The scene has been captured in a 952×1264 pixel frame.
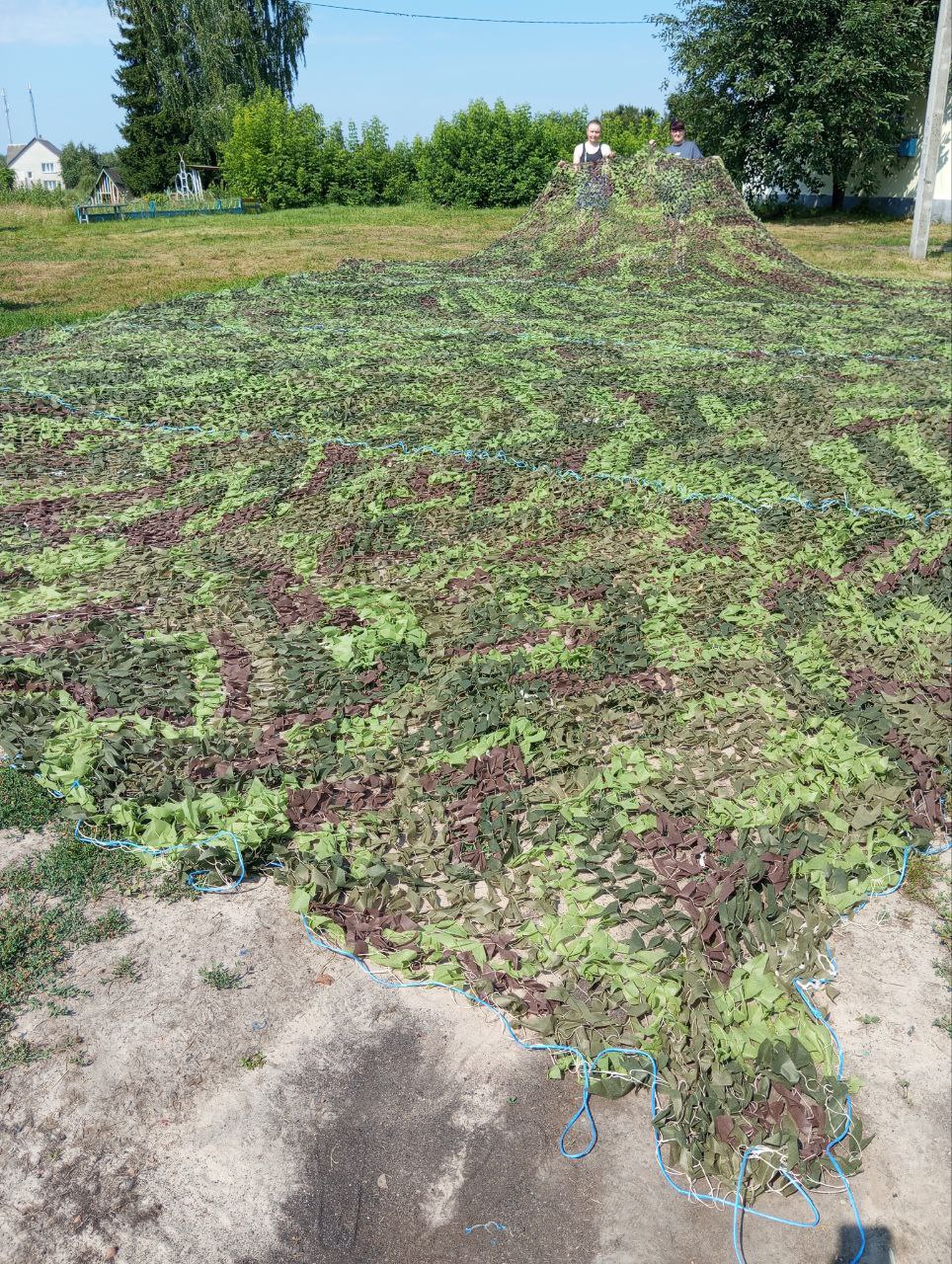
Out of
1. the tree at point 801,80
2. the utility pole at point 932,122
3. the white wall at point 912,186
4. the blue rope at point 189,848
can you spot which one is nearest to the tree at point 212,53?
the tree at point 801,80

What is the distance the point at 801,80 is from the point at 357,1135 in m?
24.2

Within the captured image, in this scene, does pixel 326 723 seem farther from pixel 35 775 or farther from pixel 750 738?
pixel 750 738

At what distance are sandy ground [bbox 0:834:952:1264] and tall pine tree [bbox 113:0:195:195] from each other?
146ft

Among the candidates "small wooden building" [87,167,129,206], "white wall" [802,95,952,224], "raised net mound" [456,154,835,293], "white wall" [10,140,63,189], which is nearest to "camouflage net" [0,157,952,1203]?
"raised net mound" [456,154,835,293]

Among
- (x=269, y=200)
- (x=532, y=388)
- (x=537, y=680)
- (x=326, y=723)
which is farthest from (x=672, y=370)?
(x=269, y=200)

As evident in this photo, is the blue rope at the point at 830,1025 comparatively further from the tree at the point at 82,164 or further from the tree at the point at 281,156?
the tree at the point at 82,164

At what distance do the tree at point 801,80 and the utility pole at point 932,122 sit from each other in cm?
568

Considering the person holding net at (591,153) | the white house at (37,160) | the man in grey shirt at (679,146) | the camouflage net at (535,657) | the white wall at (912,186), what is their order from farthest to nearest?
1. the white house at (37,160)
2. the white wall at (912,186)
3. the person holding net at (591,153)
4. the man in grey shirt at (679,146)
5. the camouflage net at (535,657)

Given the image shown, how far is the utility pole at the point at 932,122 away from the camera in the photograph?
570 inches

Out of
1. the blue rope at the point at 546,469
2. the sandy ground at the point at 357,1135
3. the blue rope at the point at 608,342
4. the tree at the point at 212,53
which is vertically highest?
the tree at the point at 212,53

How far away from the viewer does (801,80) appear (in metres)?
21.4

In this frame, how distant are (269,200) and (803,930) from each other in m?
30.2

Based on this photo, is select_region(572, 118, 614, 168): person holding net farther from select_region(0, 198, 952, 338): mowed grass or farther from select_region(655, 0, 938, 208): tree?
select_region(655, 0, 938, 208): tree

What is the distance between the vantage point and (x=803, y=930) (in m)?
3.15
